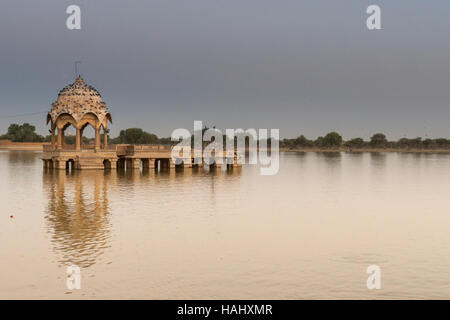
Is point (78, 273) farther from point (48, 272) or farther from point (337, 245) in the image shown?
point (337, 245)

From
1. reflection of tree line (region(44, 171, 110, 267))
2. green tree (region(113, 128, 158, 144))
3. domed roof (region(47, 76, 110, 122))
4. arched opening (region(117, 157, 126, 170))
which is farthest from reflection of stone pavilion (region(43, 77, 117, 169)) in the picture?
green tree (region(113, 128, 158, 144))

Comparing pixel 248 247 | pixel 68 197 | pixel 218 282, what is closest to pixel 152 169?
pixel 68 197

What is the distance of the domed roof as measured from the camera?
5028 cm

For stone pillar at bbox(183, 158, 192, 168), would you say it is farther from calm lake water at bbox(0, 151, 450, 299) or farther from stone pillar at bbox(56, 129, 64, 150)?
calm lake water at bbox(0, 151, 450, 299)

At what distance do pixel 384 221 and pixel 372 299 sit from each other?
11056 mm

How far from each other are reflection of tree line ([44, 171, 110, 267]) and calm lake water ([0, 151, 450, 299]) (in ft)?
0.17

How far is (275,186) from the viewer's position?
3828 centimetres

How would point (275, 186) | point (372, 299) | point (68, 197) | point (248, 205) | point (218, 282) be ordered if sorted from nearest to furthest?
point (372, 299) → point (218, 282) → point (248, 205) → point (68, 197) → point (275, 186)

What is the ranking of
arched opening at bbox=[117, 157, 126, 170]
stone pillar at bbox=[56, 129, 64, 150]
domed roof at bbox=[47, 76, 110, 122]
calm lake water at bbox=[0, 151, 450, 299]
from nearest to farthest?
calm lake water at bbox=[0, 151, 450, 299] → domed roof at bbox=[47, 76, 110, 122] → stone pillar at bbox=[56, 129, 64, 150] → arched opening at bbox=[117, 157, 126, 170]

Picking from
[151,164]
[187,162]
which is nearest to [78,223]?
[151,164]

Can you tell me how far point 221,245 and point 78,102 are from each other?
37279mm

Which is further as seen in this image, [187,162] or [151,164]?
[187,162]

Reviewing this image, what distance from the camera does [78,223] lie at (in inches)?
783

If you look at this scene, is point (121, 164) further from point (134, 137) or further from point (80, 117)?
point (134, 137)
